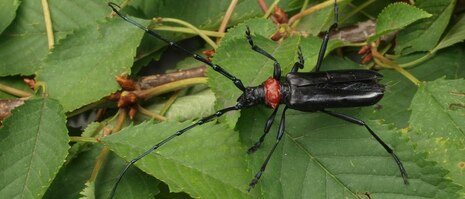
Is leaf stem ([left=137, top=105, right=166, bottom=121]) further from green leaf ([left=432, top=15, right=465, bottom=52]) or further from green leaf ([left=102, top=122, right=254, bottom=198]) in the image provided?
green leaf ([left=432, top=15, right=465, bottom=52])

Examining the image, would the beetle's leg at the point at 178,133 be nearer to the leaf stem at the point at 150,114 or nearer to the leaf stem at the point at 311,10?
the leaf stem at the point at 150,114

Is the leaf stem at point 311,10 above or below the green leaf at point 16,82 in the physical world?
below

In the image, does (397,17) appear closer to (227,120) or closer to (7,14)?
(227,120)

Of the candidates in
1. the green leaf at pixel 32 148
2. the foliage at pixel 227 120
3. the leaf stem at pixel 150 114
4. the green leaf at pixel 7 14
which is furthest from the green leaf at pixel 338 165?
the green leaf at pixel 7 14

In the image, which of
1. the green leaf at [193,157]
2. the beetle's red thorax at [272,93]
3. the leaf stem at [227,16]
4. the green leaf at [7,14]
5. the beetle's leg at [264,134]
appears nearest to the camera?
the green leaf at [193,157]

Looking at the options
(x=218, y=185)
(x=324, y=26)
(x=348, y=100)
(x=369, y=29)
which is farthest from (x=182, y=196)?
(x=369, y=29)

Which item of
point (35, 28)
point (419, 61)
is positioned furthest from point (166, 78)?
point (419, 61)

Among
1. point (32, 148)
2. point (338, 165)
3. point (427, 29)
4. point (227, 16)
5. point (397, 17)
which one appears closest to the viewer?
point (338, 165)
